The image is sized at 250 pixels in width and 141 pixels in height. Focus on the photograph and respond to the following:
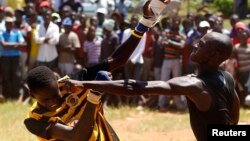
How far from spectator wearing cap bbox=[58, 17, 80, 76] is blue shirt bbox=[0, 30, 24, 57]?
35.0 inches

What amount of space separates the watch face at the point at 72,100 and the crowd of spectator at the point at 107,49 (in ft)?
21.0

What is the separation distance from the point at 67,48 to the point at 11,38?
3.90 ft

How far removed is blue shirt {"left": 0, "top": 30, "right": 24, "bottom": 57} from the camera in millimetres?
11416

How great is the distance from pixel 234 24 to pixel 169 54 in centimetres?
173

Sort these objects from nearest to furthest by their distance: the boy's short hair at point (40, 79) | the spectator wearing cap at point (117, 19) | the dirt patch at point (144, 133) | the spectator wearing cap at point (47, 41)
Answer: the boy's short hair at point (40, 79) → the dirt patch at point (144, 133) → the spectator wearing cap at point (47, 41) → the spectator wearing cap at point (117, 19)

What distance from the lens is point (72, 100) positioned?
4508mm

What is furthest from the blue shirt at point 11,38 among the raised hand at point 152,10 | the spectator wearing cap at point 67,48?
the raised hand at point 152,10

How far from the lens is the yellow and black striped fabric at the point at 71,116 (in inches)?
173

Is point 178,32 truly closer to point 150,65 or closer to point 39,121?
point 150,65

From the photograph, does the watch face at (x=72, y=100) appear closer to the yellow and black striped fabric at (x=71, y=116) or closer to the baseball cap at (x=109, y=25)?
the yellow and black striped fabric at (x=71, y=116)

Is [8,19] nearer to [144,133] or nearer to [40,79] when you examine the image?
[144,133]

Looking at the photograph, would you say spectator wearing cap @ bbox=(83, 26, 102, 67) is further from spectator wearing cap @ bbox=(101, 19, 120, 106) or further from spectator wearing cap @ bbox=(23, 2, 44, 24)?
spectator wearing cap @ bbox=(23, 2, 44, 24)

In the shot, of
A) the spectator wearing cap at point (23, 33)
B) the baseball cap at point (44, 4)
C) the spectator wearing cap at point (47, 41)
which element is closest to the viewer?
the spectator wearing cap at point (47, 41)

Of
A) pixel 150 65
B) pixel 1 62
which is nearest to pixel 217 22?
pixel 150 65
